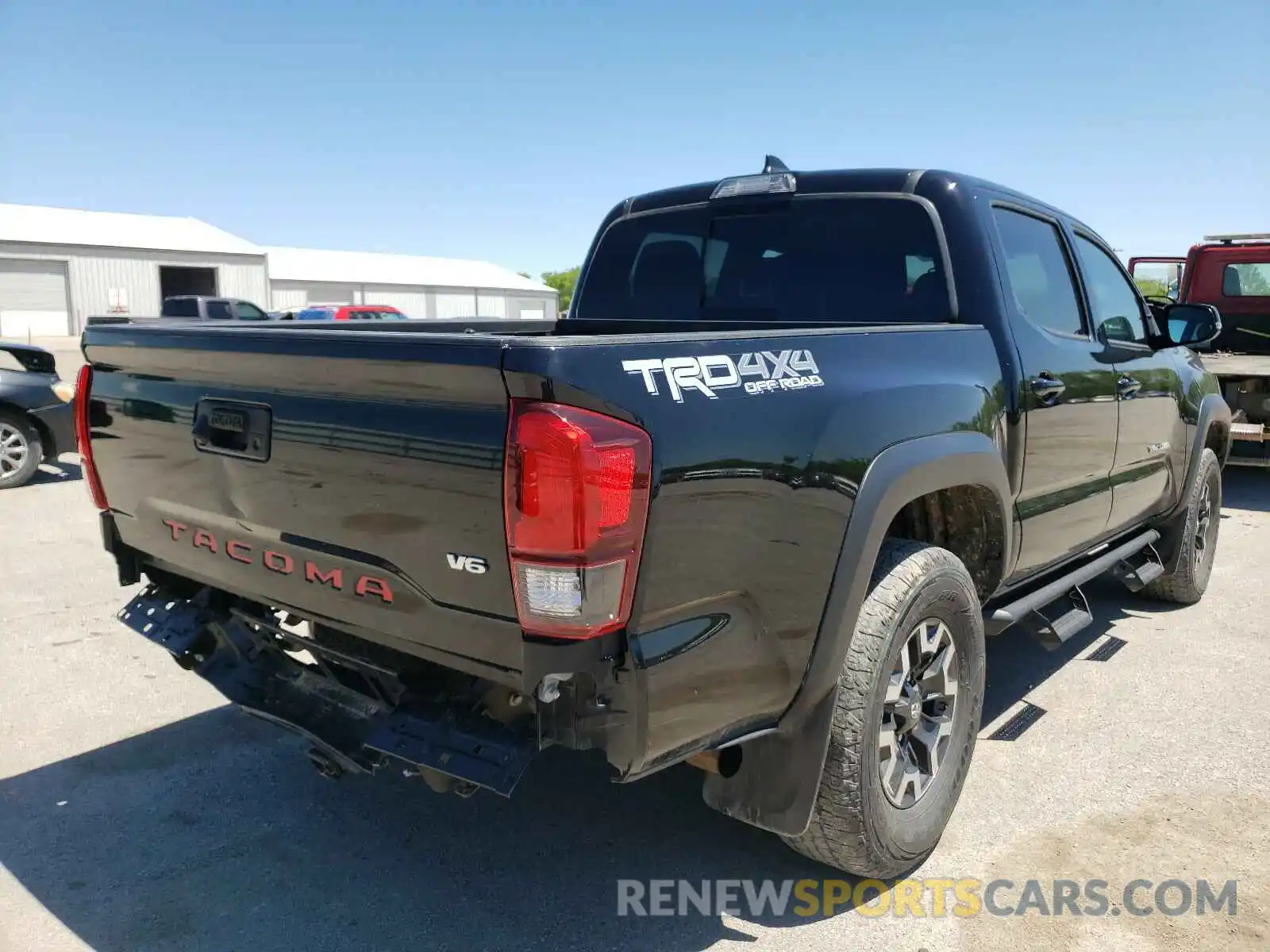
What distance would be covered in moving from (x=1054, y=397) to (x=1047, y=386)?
0.10 metres

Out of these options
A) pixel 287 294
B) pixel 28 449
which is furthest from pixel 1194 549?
pixel 287 294


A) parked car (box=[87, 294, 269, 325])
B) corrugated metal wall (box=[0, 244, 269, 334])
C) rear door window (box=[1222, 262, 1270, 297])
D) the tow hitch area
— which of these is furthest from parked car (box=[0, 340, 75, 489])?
corrugated metal wall (box=[0, 244, 269, 334])

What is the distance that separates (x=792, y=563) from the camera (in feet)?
7.70

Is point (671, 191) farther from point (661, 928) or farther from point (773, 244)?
point (661, 928)

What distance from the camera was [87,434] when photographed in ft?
10.2

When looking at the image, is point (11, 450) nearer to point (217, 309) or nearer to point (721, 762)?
point (721, 762)

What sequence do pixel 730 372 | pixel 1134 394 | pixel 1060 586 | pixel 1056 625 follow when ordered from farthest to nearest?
pixel 1134 394, pixel 1060 586, pixel 1056 625, pixel 730 372

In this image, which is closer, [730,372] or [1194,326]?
[730,372]

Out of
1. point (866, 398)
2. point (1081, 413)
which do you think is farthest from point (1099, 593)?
point (866, 398)

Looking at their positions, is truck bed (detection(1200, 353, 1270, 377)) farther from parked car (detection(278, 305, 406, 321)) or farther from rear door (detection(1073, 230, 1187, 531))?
parked car (detection(278, 305, 406, 321))

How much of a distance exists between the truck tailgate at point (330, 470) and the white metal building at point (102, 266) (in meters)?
39.1

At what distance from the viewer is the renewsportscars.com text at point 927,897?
9.10 feet

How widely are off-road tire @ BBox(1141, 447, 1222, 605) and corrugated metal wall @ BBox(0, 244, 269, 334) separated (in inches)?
1628

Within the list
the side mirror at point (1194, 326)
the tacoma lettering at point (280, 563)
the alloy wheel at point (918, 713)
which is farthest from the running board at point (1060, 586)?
the tacoma lettering at point (280, 563)
